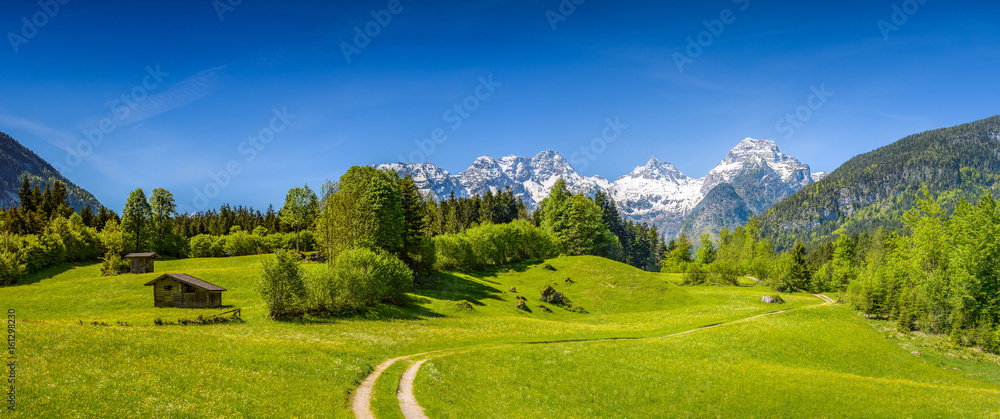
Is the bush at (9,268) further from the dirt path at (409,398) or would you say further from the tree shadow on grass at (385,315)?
the dirt path at (409,398)

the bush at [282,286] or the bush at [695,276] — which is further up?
the bush at [282,286]

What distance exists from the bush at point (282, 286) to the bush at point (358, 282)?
2579 mm

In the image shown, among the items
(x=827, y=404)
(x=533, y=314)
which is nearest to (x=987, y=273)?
(x=827, y=404)

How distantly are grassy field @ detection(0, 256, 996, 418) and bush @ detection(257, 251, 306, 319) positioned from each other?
279 cm

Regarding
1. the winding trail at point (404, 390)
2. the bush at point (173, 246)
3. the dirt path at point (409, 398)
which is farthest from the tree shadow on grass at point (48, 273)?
the dirt path at point (409, 398)

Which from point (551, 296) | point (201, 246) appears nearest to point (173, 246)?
point (201, 246)

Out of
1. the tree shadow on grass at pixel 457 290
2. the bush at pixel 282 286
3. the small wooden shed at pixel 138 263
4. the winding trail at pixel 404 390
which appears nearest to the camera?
the winding trail at pixel 404 390

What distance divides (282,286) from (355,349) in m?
17.2

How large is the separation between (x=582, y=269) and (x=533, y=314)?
102ft

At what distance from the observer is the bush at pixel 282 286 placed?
48.3 metres

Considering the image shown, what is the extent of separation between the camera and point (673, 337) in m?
50.9

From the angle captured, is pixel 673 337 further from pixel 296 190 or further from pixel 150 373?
pixel 296 190

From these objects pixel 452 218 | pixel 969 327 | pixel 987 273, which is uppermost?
pixel 452 218

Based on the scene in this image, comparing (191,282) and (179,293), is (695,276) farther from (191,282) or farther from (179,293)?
(179,293)
